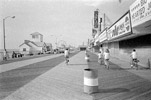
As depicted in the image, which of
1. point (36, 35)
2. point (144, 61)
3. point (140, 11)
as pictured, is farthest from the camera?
point (36, 35)

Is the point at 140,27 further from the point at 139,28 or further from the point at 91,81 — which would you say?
the point at 91,81

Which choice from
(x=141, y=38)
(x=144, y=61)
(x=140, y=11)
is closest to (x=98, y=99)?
(x=140, y=11)

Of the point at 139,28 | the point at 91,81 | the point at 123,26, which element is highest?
the point at 123,26

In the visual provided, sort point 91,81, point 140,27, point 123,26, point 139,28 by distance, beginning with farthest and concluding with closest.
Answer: point 123,26 → point 139,28 → point 140,27 → point 91,81

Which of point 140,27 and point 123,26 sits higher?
point 123,26

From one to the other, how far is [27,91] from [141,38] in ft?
39.5

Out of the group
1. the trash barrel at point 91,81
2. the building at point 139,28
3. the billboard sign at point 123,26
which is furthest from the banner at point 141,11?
the trash barrel at point 91,81

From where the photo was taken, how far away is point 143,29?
34.3 ft

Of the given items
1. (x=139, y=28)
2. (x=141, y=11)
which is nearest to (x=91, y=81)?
(x=141, y=11)

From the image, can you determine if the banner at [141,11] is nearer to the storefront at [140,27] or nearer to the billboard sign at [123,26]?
the storefront at [140,27]

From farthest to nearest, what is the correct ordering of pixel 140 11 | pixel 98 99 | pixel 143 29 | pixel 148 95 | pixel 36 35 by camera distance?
pixel 36 35
pixel 143 29
pixel 140 11
pixel 148 95
pixel 98 99

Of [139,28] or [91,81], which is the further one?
[139,28]

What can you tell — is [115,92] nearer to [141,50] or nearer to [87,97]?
[87,97]

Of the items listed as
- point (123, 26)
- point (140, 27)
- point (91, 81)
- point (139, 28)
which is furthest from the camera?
point (123, 26)
